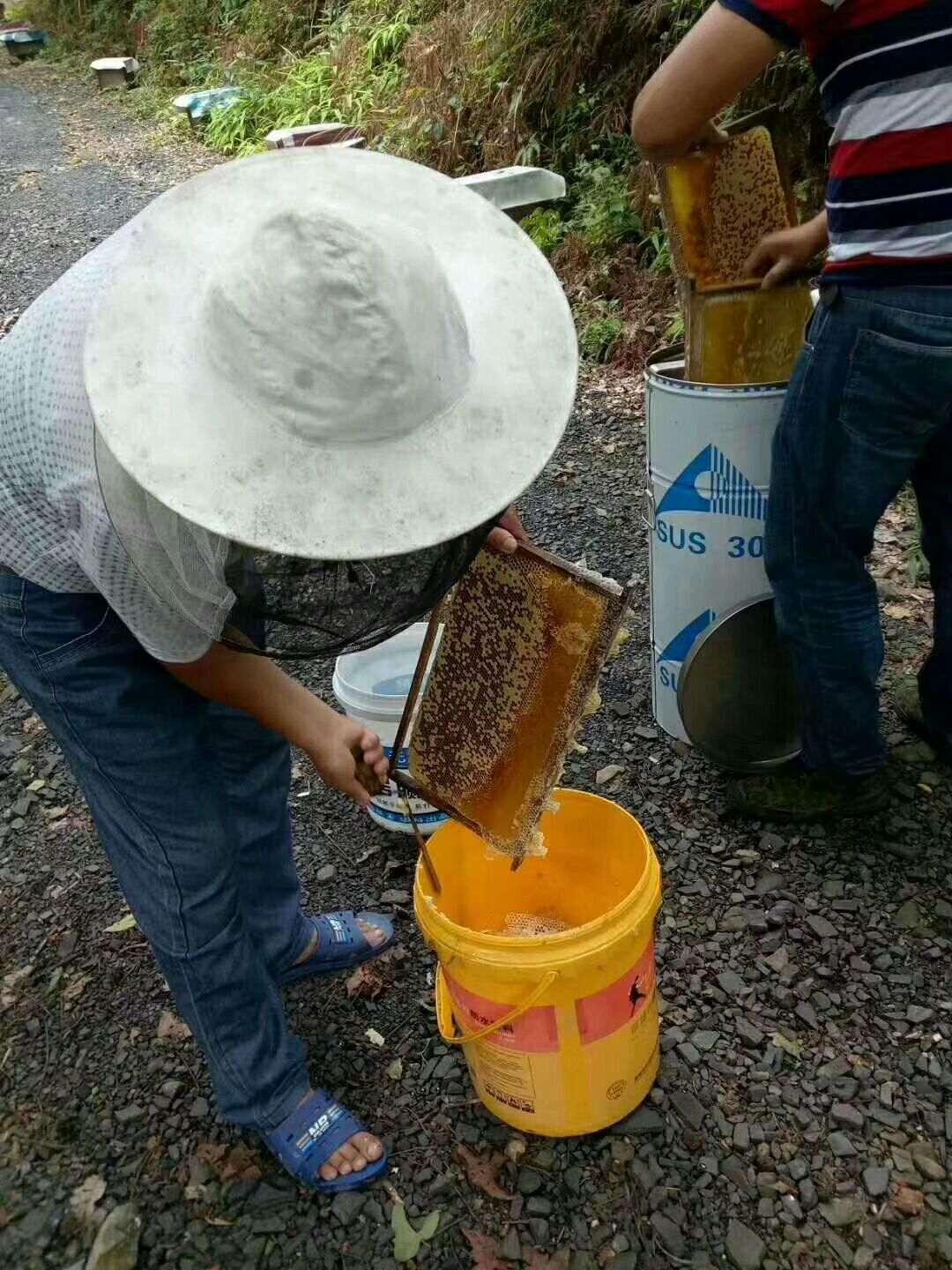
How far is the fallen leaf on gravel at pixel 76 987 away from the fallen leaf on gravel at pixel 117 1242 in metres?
0.63

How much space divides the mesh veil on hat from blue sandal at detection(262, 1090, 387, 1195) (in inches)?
54.3

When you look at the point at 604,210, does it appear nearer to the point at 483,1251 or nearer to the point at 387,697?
the point at 387,697

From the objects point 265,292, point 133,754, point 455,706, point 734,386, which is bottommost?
point 455,706

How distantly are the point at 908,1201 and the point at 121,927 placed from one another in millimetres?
2031

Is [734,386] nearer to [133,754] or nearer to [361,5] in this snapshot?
[133,754]

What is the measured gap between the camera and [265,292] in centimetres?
105

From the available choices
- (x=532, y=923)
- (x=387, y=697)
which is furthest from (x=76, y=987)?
(x=532, y=923)

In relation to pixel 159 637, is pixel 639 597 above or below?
below

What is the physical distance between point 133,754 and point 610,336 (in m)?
4.79

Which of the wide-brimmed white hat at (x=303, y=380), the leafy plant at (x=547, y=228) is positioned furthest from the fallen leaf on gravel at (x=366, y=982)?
the leafy plant at (x=547, y=228)

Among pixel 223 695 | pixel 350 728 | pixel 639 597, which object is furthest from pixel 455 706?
pixel 639 597

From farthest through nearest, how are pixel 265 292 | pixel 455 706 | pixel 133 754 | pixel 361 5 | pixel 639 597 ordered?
pixel 361 5 → pixel 639 597 → pixel 455 706 → pixel 133 754 → pixel 265 292

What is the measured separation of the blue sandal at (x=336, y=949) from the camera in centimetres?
244

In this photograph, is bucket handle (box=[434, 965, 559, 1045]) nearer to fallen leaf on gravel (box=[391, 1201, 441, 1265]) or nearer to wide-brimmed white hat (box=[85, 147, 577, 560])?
fallen leaf on gravel (box=[391, 1201, 441, 1265])
